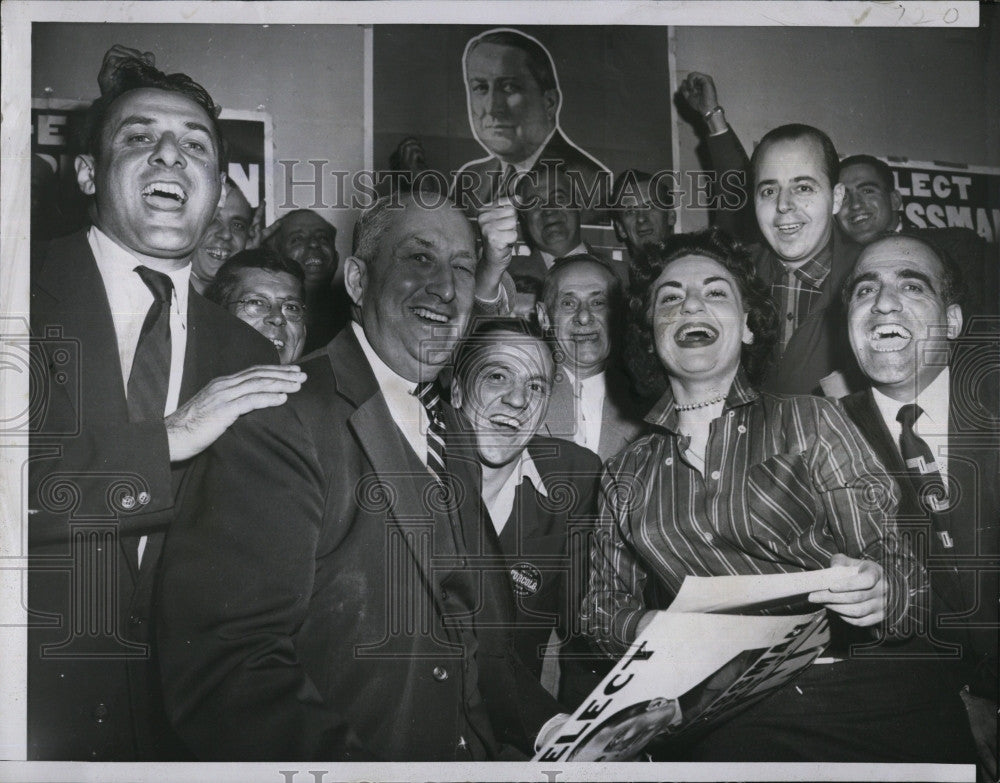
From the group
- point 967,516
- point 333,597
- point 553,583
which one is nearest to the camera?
point 333,597

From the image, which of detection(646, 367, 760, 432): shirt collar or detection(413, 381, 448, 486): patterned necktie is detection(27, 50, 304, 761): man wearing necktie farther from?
detection(646, 367, 760, 432): shirt collar

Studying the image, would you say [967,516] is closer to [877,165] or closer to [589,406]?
[877,165]

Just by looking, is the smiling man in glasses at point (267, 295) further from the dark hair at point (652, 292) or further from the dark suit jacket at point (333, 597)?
the dark hair at point (652, 292)

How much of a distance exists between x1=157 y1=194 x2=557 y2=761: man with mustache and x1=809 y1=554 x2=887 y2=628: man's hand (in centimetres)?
104

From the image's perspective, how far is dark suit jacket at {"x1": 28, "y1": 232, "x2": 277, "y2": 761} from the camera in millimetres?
3260

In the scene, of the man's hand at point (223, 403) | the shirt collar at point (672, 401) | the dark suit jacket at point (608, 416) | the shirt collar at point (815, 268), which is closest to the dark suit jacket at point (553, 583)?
the dark suit jacket at point (608, 416)

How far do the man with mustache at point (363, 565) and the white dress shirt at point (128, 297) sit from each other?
42 cm

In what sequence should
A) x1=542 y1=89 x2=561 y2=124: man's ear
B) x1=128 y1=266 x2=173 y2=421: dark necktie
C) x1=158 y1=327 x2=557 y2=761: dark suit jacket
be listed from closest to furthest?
x1=158 y1=327 x2=557 y2=761: dark suit jacket
x1=128 y1=266 x2=173 y2=421: dark necktie
x1=542 y1=89 x2=561 y2=124: man's ear

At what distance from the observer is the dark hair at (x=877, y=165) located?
3514 mm

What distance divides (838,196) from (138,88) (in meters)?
2.53

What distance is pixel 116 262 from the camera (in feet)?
11.0

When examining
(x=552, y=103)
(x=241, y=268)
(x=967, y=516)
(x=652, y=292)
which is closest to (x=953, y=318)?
(x=967, y=516)

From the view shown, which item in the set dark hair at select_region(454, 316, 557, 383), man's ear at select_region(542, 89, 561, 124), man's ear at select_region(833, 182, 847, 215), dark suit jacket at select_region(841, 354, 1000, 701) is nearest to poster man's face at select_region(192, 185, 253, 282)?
dark hair at select_region(454, 316, 557, 383)

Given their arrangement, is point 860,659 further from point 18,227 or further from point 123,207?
point 18,227
